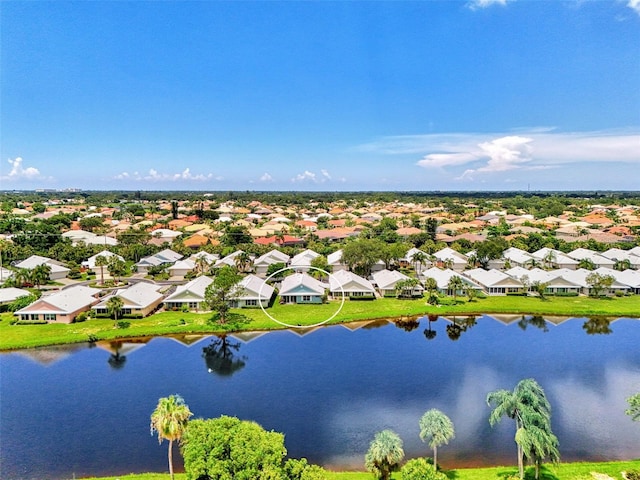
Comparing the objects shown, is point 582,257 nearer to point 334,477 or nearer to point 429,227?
point 429,227

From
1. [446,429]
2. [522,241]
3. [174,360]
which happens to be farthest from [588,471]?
[522,241]

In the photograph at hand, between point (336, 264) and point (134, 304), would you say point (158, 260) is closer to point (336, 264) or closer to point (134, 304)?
point (134, 304)

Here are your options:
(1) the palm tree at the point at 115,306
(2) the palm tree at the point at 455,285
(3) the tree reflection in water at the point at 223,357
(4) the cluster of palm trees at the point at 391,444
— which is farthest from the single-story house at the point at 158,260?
(4) the cluster of palm trees at the point at 391,444

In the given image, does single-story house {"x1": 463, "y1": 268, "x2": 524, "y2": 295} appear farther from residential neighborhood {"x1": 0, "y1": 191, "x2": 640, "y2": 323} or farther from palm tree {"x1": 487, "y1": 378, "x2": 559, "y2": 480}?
palm tree {"x1": 487, "y1": 378, "x2": 559, "y2": 480}

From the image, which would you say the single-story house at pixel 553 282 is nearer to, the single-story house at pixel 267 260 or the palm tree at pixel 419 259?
the palm tree at pixel 419 259

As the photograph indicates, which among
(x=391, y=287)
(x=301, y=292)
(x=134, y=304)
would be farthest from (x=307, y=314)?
(x=134, y=304)
